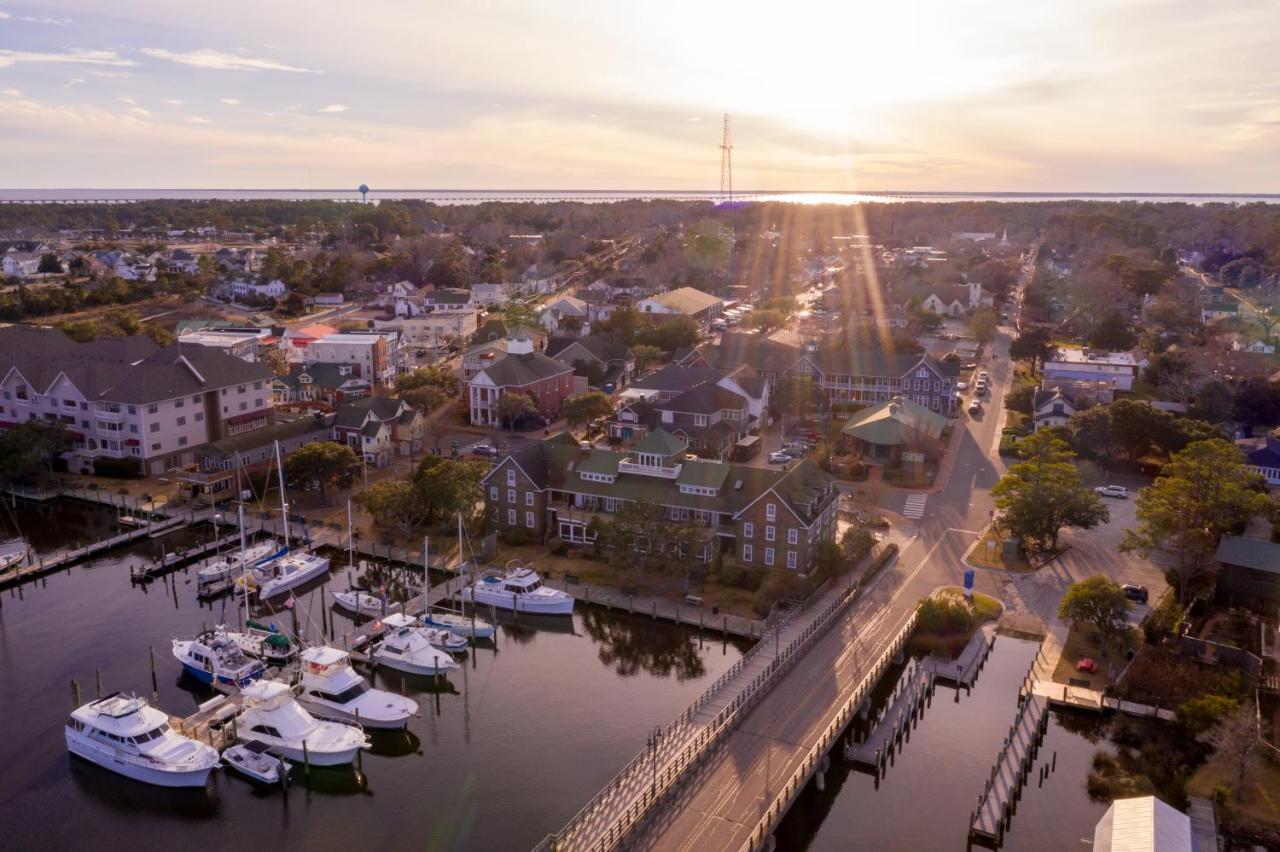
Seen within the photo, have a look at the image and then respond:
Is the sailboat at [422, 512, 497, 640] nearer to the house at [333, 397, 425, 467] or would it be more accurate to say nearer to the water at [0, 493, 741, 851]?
the water at [0, 493, 741, 851]

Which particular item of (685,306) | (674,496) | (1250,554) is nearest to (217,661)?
(674,496)

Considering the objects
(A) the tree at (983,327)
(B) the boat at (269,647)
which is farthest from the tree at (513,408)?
(A) the tree at (983,327)

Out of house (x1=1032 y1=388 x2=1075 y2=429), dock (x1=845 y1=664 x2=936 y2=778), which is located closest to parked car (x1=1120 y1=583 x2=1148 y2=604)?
dock (x1=845 y1=664 x2=936 y2=778)

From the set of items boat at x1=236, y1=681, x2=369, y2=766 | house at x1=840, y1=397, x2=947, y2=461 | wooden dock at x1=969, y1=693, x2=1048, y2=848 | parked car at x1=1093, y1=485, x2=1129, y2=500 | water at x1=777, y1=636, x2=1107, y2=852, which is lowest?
water at x1=777, y1=636, x2=1107, y2=852

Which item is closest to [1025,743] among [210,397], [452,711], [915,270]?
[452,711]

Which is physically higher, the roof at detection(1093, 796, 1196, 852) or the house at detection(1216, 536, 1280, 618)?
Answer: the house at detection(1216, 536, 1280, 618)

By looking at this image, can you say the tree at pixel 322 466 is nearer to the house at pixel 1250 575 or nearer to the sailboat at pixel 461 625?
the sailboat at pixel 461 625
